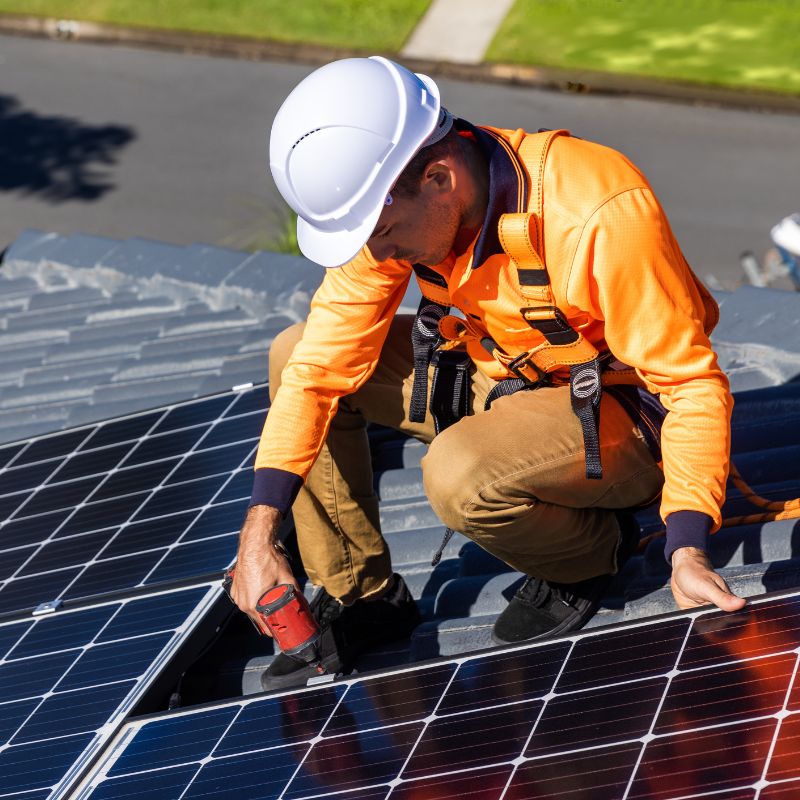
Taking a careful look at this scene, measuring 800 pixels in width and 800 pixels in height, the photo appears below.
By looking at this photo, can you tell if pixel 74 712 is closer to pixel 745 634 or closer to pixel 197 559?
pixel 197 559

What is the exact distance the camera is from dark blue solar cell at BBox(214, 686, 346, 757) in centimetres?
352

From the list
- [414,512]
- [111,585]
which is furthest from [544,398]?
[111,585]

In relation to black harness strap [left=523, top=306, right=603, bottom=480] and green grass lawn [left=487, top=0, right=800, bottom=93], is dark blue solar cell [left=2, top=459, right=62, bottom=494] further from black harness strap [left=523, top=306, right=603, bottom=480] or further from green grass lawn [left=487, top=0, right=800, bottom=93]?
green grass lawn [left=487, top=0, right=800, bottom=93]

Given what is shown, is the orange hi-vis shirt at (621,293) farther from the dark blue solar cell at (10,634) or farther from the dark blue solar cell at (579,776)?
the dark blue solar cell at (10,634)

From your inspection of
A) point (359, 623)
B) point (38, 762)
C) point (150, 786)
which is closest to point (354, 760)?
point (150, 786)

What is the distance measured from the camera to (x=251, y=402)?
212 inches

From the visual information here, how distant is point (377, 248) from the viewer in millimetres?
3994

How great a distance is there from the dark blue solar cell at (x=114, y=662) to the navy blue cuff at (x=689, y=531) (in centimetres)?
164

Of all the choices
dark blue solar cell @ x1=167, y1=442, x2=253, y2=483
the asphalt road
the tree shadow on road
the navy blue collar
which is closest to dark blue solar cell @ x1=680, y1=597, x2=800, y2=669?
the navy blue collar

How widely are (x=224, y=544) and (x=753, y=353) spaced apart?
244cm

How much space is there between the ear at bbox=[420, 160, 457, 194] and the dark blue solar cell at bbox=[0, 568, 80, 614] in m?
2.00

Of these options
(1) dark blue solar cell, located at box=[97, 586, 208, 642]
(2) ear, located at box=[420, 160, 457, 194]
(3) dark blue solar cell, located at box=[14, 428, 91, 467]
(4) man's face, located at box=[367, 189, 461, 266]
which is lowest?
(1) dark blue solar cell, located at box=[97, 586, 208, 642]

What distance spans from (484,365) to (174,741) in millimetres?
1642

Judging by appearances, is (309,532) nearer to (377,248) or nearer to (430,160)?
(377,248)
